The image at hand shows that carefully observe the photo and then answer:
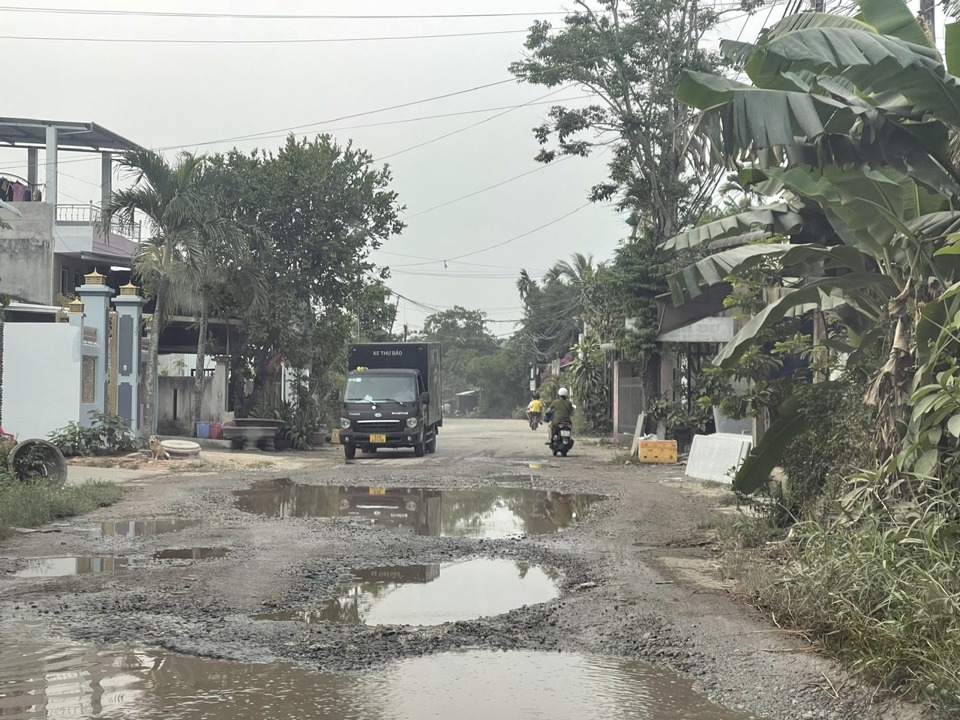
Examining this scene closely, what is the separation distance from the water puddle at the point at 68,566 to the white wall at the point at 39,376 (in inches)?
502

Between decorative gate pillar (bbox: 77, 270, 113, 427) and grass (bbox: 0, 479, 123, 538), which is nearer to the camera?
grass (bbox: 0, 479, 123, 538)

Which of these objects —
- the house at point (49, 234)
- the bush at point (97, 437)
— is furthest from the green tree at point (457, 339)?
the bush at point (97, 437)

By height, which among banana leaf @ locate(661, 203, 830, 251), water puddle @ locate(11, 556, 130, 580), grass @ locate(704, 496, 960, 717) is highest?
banana leaf @ locate(661, 203, 830, 251)

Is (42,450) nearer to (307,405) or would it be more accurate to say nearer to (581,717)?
(581,717)

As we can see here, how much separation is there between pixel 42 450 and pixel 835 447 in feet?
36.1

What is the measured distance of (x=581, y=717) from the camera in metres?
4.97

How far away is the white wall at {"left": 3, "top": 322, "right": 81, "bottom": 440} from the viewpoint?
818 inches

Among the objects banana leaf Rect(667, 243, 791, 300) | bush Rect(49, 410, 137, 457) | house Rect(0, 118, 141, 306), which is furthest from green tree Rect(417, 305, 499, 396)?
banana leaf Rect(667, 243, 791, 300)

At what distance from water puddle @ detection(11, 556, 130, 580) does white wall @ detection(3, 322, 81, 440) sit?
12.8m

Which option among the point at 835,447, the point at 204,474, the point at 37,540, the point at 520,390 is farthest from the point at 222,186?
the point at 520,390

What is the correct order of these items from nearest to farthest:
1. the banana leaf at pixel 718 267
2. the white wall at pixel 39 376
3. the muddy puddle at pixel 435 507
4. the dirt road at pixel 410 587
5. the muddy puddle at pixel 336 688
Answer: the muddy puddle at pixel 336 688 → the dirt road at pixel 410 587 → the banana leaf at pixel 718 267 → the muddy puddle at pixel 435 507 → the white wall at pixel 39 376

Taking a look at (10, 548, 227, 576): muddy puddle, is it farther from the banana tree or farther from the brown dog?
the brown dog

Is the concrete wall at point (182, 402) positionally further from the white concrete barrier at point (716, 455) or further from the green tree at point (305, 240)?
the white concrete barrier at point (716, 455)

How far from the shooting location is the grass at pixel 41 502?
36.2 ft
